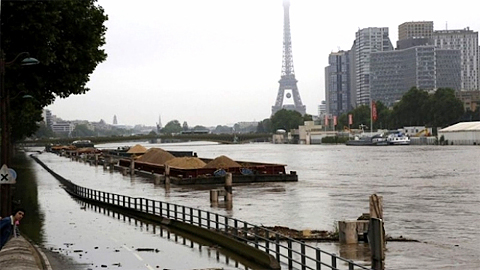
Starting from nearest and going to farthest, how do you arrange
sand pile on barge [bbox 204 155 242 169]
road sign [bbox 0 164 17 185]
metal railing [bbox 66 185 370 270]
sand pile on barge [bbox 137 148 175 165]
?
metal railing [bbox 66 185 370 270] → road sign [bbox 0 164 17 185] → sand pile on barge [bbox 204 155 242 169] → sand pile on barge [bbox 137 148 175 165]

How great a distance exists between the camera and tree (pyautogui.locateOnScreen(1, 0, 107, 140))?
141ft

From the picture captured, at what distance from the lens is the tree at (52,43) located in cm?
4297

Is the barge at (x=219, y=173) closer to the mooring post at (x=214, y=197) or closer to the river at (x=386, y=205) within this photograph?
the river at (x=386, y=205)

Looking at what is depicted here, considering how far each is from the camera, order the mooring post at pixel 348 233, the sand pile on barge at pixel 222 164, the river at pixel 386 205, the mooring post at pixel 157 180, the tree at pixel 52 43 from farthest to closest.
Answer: the sand pile on barge at pixel 222 164 → the mooring post at pixel 157 180 → the tree at pixel 52 43 → the mooring post at pixel 348 233 → the river at pixel 386 205

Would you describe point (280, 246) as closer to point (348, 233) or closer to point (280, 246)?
point (280, 246)

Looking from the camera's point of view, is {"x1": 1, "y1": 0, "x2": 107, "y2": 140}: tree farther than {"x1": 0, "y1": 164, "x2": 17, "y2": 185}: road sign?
Yes

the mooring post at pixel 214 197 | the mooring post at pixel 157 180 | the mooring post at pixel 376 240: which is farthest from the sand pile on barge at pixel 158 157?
the mooring post at pixel 376 240

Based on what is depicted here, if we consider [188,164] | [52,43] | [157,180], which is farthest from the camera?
[188,164]

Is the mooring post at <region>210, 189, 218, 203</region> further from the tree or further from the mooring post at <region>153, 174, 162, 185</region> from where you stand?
the mooring post at <region>153, 174, 162, 185</region>

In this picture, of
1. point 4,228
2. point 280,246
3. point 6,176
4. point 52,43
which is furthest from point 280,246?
point 52,43

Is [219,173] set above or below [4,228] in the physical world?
below

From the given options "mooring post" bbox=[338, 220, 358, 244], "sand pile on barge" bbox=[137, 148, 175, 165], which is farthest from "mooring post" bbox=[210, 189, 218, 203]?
"sand pile on barge" bbox=[137, 148, 175, 165]

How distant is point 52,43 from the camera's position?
45625mm

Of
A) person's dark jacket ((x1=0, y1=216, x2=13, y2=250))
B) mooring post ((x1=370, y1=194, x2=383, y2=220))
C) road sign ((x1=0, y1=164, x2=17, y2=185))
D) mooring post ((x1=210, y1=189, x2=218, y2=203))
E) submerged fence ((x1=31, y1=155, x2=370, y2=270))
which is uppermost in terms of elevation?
road sign ((x1=0, y1=164, x2=17, y2=185))
